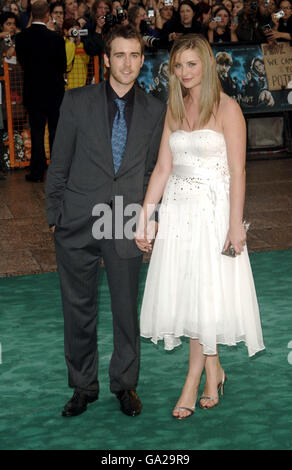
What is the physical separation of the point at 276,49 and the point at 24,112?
3.98 meters

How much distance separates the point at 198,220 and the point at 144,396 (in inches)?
43.3

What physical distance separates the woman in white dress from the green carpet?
26cm

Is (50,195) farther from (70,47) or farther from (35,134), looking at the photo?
(70,47)

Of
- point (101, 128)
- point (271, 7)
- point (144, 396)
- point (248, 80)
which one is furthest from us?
point (271, 7)

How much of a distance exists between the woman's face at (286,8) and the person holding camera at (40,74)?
4048 millimetres

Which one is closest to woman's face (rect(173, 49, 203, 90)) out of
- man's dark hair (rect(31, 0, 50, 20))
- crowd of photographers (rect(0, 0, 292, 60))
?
man's dark hair (rect(31, 0, 50, 20))

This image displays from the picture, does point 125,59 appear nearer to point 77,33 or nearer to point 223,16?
point 77,33

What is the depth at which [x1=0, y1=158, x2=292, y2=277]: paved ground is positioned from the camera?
7949mm

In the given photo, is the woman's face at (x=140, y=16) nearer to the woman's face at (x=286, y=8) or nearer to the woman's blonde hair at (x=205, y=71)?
the woman's face at (x=286, y=8)

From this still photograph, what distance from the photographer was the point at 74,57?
12414 millimetres

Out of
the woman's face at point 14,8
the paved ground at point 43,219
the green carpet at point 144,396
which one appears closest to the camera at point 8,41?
the woman's face at point 14,8

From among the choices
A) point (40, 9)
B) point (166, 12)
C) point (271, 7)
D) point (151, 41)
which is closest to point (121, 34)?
point (40, 9)

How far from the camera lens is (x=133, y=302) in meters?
4.44
